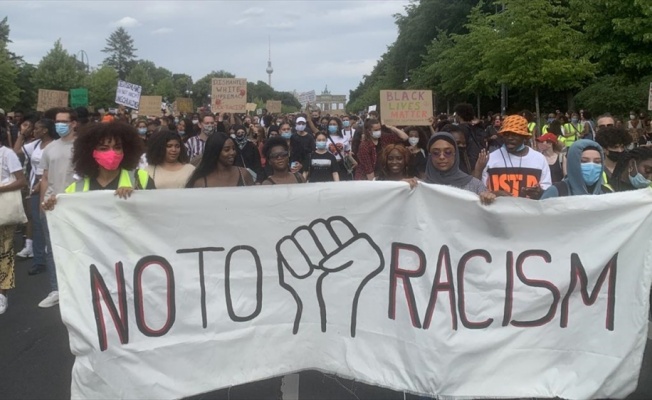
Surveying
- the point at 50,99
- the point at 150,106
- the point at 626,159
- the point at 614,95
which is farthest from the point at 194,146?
the point at 614,95

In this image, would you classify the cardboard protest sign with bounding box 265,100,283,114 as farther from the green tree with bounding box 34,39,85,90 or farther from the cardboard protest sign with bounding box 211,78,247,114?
the green tree with bounding box 34,39,85,90

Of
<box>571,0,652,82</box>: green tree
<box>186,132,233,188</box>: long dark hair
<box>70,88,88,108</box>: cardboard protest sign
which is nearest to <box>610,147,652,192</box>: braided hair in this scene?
<box>186,132,233,188</box>: long dark hair

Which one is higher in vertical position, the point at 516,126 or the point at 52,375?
the point at 516,126

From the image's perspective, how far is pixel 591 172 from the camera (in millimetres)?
4445

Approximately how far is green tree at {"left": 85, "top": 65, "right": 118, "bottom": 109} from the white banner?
58340mm

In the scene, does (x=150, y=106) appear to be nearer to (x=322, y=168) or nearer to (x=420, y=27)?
(x=322, y=168)

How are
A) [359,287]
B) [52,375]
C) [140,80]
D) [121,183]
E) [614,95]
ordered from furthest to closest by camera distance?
[140,80] < [614,95] < [52,375] < [121,183] < [359,287]

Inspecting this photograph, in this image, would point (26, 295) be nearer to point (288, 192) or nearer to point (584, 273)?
point (288, 192)

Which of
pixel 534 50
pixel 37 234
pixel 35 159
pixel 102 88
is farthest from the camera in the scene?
pixel 102 88

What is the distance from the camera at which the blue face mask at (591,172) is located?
4.44m

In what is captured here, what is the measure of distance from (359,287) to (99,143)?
6.61 ft

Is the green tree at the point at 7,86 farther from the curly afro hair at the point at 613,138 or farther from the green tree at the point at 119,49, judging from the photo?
the green tree at the point at 119,49

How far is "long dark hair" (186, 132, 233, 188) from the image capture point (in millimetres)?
4953

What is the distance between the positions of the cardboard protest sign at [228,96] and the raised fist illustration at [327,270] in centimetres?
1104
